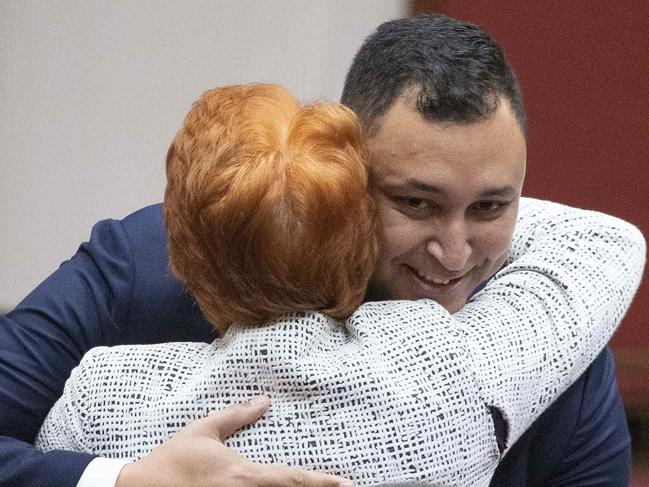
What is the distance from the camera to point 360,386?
3.82ft

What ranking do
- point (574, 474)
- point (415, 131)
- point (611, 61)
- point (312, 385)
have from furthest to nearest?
point (611, 61), point (574, 474), point (415, 131), point (312, 385)

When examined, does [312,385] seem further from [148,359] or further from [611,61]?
[611,61]

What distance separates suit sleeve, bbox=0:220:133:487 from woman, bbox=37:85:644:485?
93 millimetres

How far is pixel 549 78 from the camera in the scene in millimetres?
2752

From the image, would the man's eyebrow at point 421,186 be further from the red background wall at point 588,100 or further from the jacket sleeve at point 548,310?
the red background wall at point 588,100

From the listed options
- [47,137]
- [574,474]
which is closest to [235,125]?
[574,474]

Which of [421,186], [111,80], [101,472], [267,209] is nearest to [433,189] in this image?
[421,186]

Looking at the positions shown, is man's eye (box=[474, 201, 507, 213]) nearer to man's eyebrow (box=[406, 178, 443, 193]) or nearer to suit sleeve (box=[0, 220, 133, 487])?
man's eyebrow (box=[406, 178, 443, 193])

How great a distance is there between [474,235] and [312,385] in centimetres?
31

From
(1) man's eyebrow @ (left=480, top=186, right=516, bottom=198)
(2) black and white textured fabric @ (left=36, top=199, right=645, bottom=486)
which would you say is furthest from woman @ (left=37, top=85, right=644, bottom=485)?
(1) man's eyebrow @ (left=480, top=186, right=516, bottom=198)

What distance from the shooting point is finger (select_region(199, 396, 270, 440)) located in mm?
1157

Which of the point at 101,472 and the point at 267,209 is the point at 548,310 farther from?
the point at 101,472

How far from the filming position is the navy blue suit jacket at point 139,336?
141cm

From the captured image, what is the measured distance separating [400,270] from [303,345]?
26 cm
